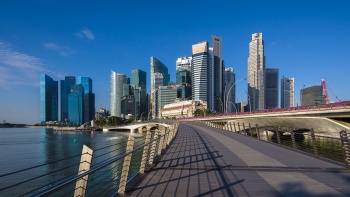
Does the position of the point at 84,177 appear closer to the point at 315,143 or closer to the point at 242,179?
the point at 242,179

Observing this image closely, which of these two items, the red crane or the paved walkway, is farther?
the red crane

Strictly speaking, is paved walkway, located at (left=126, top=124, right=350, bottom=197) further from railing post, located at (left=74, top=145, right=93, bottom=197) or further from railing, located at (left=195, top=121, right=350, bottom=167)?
railing post, located at (left=74, top=145, right=93, bottom=197)

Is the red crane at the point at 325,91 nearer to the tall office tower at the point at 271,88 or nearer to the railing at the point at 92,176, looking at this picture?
the tall office tower at the point at 271,88

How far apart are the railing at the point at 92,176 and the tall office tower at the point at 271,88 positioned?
166m

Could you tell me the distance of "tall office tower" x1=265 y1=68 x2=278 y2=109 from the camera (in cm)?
17662

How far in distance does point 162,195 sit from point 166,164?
3653 mm

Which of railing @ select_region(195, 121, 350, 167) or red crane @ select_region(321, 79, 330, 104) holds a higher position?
red crane @ select_region(321, 79, 330, 104)

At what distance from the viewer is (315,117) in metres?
45.0

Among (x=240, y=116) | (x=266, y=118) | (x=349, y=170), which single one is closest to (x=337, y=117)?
(x=266, y=118)

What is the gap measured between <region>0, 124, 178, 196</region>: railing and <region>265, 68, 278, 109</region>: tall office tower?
6519 inches

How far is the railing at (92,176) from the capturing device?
4.03m

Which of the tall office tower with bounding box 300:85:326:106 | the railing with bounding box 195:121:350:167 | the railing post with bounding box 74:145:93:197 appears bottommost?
the railing with bounding box 195:121:350:167

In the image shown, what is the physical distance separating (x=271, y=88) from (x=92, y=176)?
180462mm

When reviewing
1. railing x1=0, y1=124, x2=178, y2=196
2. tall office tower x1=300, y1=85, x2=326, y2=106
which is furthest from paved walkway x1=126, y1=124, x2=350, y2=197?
tall office tower x1=300, y1=85, x2=326, y2=106
